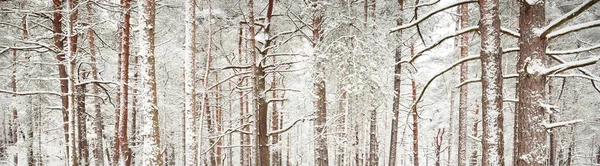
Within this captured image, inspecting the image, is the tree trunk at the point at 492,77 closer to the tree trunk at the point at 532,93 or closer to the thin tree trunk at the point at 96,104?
the tree trunk at the point at 532,93

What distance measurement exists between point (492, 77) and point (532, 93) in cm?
170

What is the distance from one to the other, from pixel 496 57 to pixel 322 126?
18.6 feet

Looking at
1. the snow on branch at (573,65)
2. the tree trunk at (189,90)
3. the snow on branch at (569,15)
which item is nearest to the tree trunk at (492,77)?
the snow on branch at (569,15)

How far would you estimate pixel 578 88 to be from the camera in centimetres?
1891

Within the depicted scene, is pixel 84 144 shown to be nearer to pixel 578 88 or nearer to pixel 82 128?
pixel 82 128

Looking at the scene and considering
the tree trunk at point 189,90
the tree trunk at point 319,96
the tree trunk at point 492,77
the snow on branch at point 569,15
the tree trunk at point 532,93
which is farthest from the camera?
the tree trunk at point 319,96

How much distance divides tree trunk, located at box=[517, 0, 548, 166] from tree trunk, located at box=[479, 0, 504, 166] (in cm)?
137

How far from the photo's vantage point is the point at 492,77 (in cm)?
591

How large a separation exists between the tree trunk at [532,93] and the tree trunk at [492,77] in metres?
1.37

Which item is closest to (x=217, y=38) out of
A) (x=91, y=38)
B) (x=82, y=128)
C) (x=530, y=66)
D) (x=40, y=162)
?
(x=91, y=38)

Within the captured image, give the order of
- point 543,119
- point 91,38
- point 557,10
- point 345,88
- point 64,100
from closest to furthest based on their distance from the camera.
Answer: point 543,119 → point 345,88 → point 64,100 → point 91,38 → point 557,10

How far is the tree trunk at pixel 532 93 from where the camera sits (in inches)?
166

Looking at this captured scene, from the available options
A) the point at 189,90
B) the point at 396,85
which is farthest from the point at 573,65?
the point at 396,85

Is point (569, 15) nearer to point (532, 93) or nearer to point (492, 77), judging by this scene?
point (532, 93)
